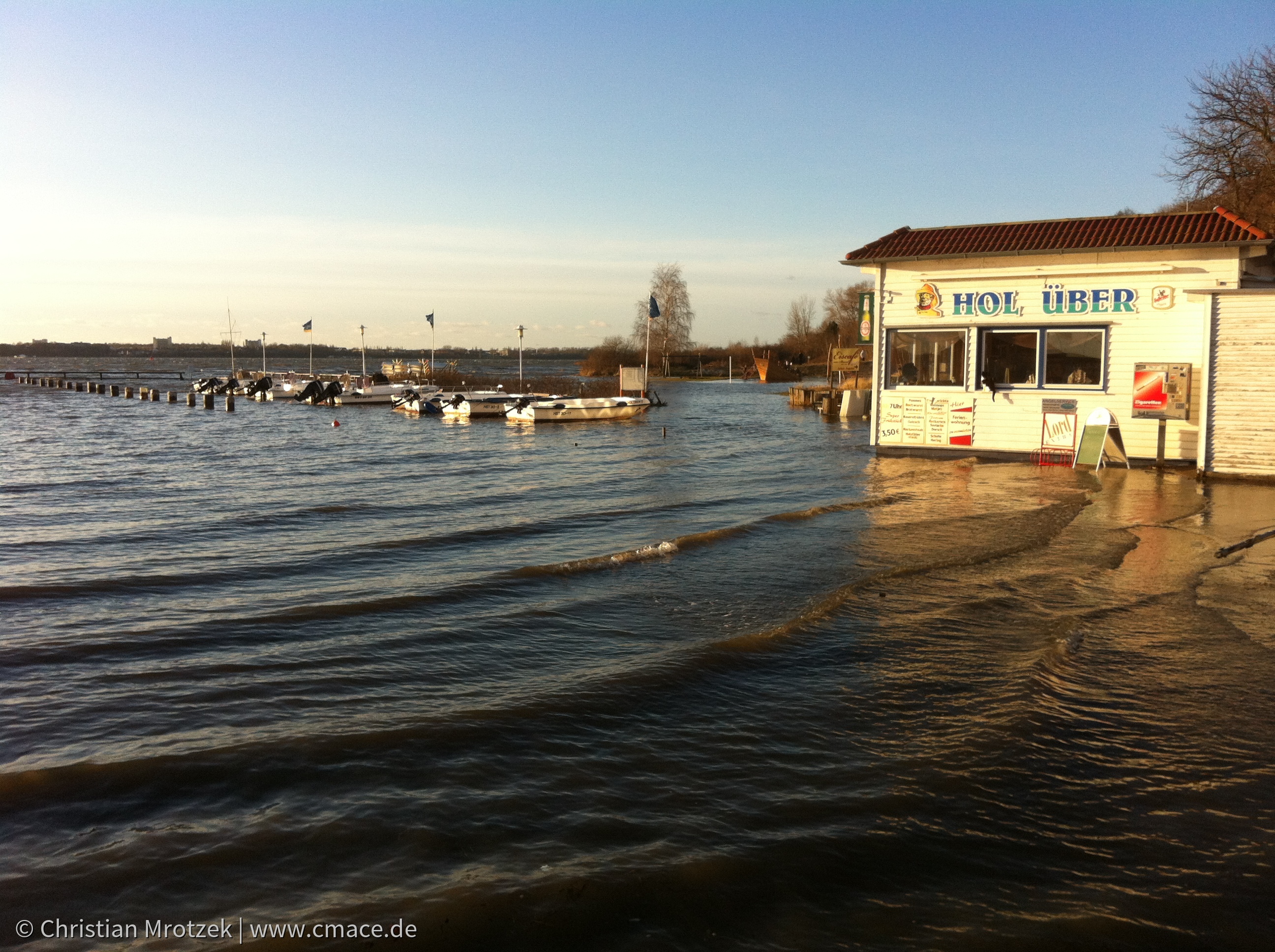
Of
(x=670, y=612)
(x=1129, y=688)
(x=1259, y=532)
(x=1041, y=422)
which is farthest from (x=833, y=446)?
(x=1129, y=688)

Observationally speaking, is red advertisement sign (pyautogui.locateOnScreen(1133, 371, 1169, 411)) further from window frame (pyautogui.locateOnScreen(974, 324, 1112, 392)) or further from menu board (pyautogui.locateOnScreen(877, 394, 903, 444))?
menu board (pyautogui.locateOnScreen(877, 394, 903, 444))

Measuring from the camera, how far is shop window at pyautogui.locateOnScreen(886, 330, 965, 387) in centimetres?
2117

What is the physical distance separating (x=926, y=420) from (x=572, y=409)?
84.9 ft

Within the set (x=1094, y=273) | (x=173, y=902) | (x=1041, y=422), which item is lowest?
(x=173, y=902)

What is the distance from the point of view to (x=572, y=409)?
151 ft

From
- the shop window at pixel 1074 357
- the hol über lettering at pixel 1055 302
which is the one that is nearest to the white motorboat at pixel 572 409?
the hol über lettering at pixel 1055 302

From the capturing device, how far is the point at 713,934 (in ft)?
13.8

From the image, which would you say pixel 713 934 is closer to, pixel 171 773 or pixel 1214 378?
pixel 171 773

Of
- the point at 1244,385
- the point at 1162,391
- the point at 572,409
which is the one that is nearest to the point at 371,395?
the point at 572,409

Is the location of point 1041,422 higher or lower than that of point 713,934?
higher

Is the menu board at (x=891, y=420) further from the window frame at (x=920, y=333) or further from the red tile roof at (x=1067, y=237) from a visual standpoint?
the red tile roof at (x=1067, y=237)

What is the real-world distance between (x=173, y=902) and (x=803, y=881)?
9.41ft

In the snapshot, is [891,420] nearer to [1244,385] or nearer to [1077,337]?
[1077,337]

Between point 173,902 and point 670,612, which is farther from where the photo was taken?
point 670,612
